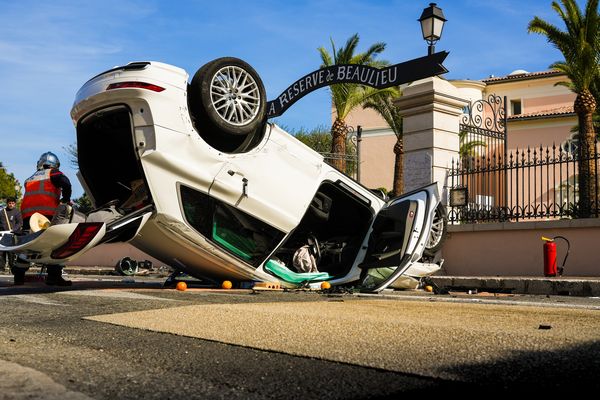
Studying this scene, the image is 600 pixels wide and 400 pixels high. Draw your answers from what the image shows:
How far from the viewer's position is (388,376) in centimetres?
281

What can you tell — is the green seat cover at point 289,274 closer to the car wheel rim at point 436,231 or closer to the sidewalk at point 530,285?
the car wheel rim at point 436,231

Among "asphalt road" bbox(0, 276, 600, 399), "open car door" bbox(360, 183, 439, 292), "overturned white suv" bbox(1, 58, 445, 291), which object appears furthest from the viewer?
"open car door" bbox(360, 183, 439, 292)

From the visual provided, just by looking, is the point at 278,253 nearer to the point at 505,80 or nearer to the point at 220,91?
the point at 220,91

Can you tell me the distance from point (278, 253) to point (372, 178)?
38491mm

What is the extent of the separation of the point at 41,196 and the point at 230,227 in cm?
287

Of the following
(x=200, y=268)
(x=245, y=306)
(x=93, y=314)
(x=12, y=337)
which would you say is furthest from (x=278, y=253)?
(x=12, y=337)

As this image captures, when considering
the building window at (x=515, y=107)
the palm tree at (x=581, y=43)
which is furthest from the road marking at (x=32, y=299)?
the building window at (x=515, y=107)

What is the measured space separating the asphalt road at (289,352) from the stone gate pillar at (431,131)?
24.8 feet

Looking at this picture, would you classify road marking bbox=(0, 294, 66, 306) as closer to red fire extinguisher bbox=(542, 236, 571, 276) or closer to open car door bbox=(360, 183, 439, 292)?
open car door bbox=(360, 183, 439, 292)

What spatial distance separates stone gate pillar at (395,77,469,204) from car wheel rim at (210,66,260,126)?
6056mm

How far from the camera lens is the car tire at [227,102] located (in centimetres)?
728

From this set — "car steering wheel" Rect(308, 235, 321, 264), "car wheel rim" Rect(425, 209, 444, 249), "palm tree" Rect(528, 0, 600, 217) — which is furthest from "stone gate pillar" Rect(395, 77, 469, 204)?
"palm tree" Rect(528, 0, 600, 217)

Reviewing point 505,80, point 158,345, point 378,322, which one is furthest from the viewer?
point 505,80

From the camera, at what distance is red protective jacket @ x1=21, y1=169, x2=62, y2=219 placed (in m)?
8.99
